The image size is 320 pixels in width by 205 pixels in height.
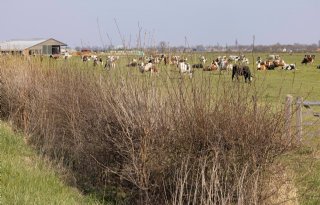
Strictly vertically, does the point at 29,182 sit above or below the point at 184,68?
below

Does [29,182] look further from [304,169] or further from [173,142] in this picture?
[304,169]

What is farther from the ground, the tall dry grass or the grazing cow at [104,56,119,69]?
the grazing cow at [104,56,119,69]

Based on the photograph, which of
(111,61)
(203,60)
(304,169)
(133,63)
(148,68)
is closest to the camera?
(203,60)

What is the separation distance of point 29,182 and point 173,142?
2.06 m

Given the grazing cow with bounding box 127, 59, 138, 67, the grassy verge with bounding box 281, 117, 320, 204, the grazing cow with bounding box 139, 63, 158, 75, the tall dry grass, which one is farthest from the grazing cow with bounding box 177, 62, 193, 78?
the grassy verge with bounding box 281, 117, 320, 204

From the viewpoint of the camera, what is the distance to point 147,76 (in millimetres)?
6887

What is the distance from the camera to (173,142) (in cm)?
638

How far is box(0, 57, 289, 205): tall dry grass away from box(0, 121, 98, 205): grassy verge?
70 centimetres

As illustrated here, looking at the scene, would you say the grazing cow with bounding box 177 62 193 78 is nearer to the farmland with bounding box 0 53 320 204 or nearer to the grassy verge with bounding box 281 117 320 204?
the farmland with bounding box 0 53 320 204

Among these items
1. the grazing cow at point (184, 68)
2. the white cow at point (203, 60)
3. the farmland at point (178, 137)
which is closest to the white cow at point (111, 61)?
the farmland at point (178, 137)

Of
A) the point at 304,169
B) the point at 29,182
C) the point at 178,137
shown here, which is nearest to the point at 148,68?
the point at 178,137

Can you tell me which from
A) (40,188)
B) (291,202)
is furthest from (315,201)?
(40,188)

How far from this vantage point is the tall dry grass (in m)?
5.86

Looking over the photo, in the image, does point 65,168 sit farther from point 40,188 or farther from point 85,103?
point 40,188
